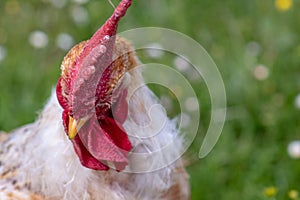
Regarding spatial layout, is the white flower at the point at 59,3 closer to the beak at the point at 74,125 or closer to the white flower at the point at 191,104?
the white flower at the point at 191,104

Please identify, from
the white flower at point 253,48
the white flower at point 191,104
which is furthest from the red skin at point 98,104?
the white flower at point 253,48

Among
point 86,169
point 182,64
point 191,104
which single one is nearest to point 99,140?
point 86,169

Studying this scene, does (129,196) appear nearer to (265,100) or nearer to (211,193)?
(211,193)

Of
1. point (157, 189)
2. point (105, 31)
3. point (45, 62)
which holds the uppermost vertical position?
point (105, 31)

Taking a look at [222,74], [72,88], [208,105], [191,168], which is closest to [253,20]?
[222,74]

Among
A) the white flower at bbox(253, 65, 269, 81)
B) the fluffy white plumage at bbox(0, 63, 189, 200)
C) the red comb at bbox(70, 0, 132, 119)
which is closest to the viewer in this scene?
the red comb at bbox(70, 0, 132, 119)

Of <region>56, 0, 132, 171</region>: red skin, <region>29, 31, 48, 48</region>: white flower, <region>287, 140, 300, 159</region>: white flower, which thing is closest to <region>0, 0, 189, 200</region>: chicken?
<region>56, 0, 132, 171</region>: red skin

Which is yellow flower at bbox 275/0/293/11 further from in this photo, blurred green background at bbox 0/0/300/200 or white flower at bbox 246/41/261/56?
white flower at bbox 246/41/261/56
